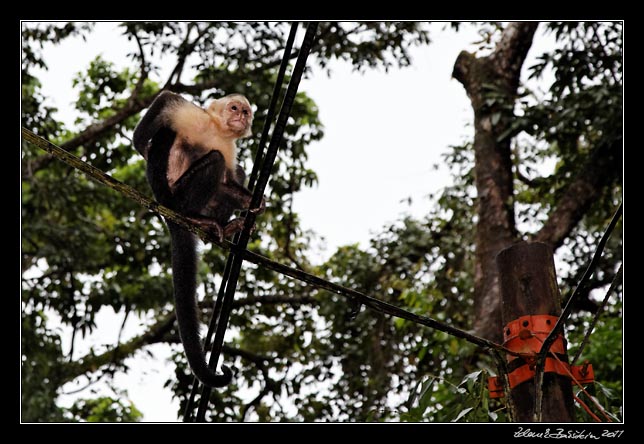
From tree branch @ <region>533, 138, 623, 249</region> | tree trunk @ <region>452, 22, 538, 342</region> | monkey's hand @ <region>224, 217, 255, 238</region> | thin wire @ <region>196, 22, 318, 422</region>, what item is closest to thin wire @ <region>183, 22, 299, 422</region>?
thin wire @ <region>196, 22, 318, 422</region>

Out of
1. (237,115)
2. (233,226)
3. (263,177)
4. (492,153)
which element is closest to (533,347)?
(263,177)

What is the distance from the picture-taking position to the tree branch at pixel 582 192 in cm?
643

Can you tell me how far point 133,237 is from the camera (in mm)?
8234

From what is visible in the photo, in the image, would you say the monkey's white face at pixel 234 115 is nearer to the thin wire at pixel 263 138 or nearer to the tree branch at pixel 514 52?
the thin wire at pixel 263 138

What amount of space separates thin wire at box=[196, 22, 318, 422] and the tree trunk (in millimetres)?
3686

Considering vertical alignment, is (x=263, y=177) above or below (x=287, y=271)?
above

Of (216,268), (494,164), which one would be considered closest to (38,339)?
(216,268)

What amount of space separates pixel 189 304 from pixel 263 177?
1.10 meters

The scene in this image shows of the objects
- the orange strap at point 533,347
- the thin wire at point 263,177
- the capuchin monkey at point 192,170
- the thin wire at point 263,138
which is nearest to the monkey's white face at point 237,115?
the capuchin monkey at point 192,170

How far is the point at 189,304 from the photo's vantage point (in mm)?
3355

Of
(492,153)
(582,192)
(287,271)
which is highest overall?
(492,153)

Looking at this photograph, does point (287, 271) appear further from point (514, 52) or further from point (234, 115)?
point (514, 52)

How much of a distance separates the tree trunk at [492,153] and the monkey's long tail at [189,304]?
304 centimetres

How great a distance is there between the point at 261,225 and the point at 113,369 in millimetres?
2406
